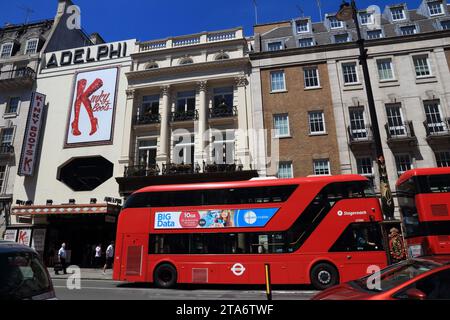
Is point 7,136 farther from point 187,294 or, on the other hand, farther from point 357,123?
point 357,123

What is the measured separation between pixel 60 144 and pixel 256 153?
15682 millimetres

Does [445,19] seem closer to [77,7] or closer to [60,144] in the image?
[60,144]

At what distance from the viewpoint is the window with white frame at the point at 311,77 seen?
883 inches

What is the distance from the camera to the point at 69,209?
19906 millimetres

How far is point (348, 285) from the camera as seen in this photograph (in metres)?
5.45

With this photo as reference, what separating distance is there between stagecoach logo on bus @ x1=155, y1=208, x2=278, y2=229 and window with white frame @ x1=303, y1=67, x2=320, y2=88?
13472 mm

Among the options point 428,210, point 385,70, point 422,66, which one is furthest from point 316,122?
point 428,210

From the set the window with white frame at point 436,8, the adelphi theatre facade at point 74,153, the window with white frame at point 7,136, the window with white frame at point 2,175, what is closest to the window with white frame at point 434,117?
the window with white frame at point 436,8

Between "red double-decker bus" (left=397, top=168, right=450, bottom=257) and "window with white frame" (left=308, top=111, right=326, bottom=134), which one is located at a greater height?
"window with white frame" (left=308, top=111, right=326, bottom=134)

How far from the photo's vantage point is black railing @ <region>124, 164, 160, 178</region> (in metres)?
21.4

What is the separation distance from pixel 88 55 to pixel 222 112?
13810 mm

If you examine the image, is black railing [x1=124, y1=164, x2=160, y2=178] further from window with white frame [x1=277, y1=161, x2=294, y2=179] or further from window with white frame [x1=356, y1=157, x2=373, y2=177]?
window with white frame [x1=356, y1=157, x2=373, y2=177]

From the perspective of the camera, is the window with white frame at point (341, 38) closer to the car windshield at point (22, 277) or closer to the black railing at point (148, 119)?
the black railing at point (148, 119)

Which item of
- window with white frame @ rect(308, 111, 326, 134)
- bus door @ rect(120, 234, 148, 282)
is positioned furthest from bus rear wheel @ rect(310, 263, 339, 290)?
window with white frame @ rect(308, 111, 326, 134)
